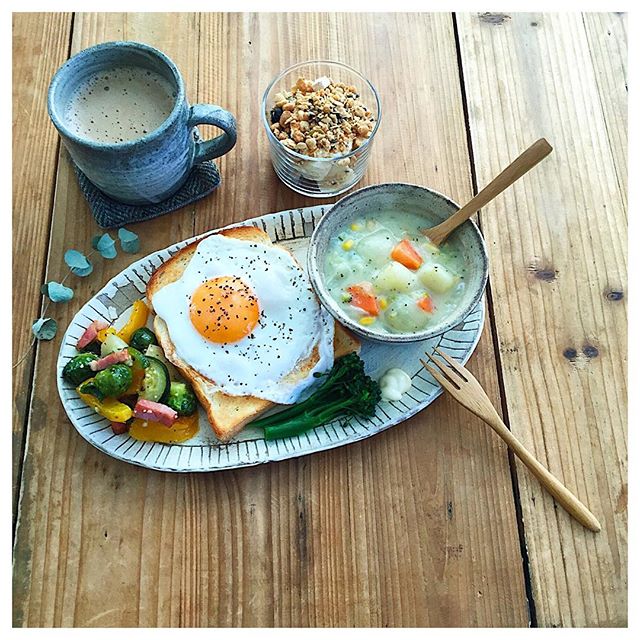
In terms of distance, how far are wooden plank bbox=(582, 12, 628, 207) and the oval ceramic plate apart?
1.06m

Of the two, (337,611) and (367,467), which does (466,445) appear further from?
(337,611)

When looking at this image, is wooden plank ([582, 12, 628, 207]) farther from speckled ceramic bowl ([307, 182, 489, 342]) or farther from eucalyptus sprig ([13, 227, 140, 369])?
eucalyptus sprig ([13, 227, 140, 369])

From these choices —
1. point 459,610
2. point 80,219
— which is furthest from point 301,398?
point 80,219

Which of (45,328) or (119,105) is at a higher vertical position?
(119,105)

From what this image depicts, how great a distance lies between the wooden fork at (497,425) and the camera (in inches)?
102

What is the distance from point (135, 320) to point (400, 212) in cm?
102

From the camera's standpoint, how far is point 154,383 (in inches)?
99.1

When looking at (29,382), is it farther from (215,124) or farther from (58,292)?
(215,124)

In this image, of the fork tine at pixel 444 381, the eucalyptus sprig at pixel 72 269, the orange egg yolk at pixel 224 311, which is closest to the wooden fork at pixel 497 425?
the fork tine at pixel 444 381

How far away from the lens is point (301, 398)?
2.60m

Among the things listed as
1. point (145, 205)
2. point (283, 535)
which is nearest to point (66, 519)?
point (283, 535)

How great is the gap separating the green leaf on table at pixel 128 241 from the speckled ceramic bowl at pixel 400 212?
30.2 inches

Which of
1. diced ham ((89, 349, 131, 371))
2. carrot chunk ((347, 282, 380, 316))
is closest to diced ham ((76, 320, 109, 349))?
diced ham ((89, 349, 131, 371))

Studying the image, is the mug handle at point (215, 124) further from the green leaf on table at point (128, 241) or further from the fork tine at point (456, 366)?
the fork tine at point (456, 366)
